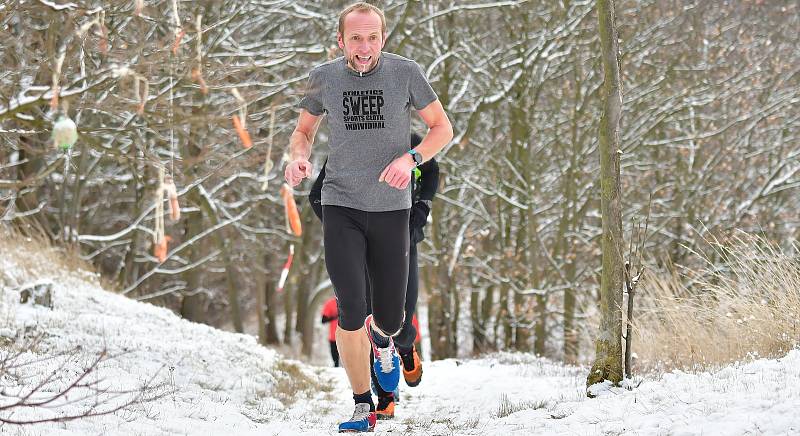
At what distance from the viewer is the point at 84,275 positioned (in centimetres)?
1023

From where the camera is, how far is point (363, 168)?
4359 mm

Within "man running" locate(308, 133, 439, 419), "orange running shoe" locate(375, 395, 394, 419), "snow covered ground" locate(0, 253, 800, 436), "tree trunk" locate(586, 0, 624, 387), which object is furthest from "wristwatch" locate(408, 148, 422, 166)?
"orange running shoe" locate(375, 395, 394, 419)

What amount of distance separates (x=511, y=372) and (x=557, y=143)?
9.66m

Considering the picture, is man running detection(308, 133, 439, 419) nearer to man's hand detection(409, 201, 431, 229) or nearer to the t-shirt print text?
man's hand detection(409, 201, 431, 229)

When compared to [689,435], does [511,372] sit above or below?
below

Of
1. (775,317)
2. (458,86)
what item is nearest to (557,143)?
(458,86)

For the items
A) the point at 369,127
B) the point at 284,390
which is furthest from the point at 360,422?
the point at 284,390

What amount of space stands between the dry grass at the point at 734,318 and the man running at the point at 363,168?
2.09m

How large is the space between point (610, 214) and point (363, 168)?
145 centimetres

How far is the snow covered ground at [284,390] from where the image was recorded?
356 cm

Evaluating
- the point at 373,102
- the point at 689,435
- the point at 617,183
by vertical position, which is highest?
the point at 373,102

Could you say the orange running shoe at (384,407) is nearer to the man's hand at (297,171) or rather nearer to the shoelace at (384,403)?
the shoelace at (384,403)

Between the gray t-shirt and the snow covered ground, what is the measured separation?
124cm

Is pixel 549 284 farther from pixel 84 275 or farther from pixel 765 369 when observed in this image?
pixel 765 369
